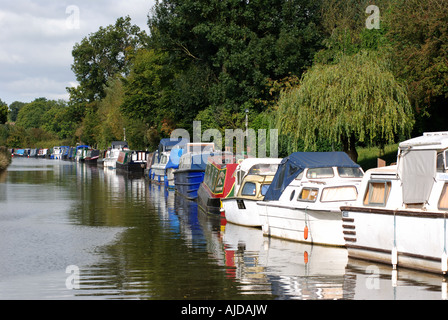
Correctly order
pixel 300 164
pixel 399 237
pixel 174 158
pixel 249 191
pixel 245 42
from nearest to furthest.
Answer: pixel 399 237 → pixel 300 164 → pixel 249 191 → pixel 174 158 → pixel 245 42

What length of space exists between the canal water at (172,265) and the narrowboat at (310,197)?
446 millimetres

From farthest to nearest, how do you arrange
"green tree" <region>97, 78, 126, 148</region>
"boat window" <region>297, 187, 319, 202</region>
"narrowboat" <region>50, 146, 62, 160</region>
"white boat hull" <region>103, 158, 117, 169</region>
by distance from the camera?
"narrowboat" <region>50, 146, 62, 160</region>, "green tree" <region>97, 78, 126, 148</region>, "white boat hull" <region>103, 158, 117, 169</region>, "boat window" <region>297, 187, 319, 202</region>

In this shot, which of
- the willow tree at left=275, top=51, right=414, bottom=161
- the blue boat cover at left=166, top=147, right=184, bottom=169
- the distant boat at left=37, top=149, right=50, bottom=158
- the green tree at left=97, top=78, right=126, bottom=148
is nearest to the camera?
the willow tree at left=275, top=51, right=414, bottom=161

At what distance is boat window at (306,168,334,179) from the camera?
21.5m

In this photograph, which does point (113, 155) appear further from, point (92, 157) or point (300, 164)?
point (300, 164)

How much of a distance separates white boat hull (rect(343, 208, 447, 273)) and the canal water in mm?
314

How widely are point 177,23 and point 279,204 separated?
1388 inches

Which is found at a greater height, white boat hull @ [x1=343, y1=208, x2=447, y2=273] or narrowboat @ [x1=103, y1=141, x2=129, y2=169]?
narrowboat @ [x1=103, y1=141, x2=129, y2=169]

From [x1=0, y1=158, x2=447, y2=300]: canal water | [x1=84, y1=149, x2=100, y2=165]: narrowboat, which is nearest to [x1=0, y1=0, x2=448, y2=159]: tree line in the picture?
[x1=84, y1=149, x2=100, y2=165]: narrowboat

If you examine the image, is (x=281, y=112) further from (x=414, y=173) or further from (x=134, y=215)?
(x=414, y=173)

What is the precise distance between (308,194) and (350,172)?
6.20 ft

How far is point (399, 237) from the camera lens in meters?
15.9

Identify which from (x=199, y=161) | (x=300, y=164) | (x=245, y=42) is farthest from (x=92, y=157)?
(x=300, y=164)

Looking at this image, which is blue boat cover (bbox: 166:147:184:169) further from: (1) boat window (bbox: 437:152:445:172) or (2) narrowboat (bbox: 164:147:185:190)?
(1) boat window (bbox: 437:152:445:172)
